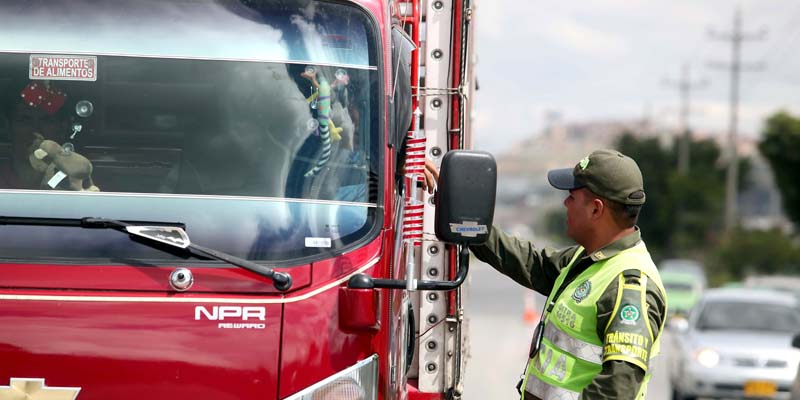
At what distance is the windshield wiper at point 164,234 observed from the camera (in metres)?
4.08

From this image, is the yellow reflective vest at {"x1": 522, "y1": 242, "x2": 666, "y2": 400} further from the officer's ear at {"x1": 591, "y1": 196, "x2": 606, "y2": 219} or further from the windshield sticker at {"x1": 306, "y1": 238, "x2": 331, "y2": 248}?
the windshield sticker at {"x1": 306, "y1": 238, "x2": 331, "y2": 248}

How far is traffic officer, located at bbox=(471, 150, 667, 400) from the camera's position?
4.05 metres

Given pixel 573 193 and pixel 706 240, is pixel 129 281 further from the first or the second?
pixel 706 240

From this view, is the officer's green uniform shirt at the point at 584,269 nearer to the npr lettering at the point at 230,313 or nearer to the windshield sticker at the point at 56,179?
the npr lettering at the point at 230,313

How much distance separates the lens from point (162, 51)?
4.52 metres

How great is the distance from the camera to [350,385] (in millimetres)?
4164

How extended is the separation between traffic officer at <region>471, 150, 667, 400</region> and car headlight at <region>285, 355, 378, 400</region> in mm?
594

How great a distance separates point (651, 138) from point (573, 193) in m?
83.3

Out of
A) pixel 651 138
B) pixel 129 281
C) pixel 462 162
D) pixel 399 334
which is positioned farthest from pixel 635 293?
Result: pixel 651 138

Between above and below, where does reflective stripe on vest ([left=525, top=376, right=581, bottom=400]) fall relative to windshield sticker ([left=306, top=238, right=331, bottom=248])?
below

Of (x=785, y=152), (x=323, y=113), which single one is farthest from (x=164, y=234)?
(x=785, y=152)

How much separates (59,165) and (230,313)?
2.84 feet

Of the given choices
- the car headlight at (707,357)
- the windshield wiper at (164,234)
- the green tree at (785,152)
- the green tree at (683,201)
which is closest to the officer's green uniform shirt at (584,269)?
the windshield wiper at (164,234)

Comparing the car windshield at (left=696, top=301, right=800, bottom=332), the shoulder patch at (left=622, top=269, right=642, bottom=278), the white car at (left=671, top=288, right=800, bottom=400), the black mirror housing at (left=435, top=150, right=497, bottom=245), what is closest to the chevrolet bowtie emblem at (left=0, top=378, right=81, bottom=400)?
the black mirror housing at (left=435, top=150, right=497, bottom=245)
